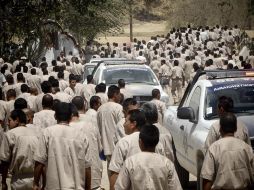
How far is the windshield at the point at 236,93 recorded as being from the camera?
10227 mm

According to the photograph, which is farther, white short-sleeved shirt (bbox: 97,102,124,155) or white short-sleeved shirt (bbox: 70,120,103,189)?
white short-sleeved shirt (bbox: 97,102,124,155)

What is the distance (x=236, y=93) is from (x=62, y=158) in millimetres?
3946

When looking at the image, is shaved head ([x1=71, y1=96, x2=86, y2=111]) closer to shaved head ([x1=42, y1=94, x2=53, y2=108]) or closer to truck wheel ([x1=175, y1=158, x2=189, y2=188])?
shaved head ([x1=42, y1=94, x2=53, y2=108])

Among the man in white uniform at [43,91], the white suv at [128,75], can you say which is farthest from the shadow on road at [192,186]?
the white suv at [128,75]

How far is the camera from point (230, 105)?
8.68 metres

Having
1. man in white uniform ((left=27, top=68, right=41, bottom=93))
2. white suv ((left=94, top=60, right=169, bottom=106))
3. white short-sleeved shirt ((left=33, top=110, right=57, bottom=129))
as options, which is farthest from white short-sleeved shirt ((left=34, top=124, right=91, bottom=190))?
man in white uniform ((left=27, top=68, right=41, bottom=93))

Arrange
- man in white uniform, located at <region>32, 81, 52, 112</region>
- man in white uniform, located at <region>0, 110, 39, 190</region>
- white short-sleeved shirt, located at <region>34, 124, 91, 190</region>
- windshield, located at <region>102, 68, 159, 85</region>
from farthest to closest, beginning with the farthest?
windshield, located at <region>102, 68, 159, 85</region>
man in white uniform, located at <region>32, 81, 52, 112</region>
man in white uniform, located at <region>0, 110, 39, 190</region>
white short-sleeved shirt, located at <region>34, 124, 91, 190</region>

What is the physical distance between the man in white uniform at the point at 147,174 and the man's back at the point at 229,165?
35.0 inches

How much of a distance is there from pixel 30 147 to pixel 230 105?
2.53 meters

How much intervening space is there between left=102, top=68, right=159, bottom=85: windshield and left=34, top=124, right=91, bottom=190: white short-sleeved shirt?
1016 cm

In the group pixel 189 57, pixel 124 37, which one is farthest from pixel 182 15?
pixel 189 57

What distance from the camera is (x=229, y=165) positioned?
6.96 metres

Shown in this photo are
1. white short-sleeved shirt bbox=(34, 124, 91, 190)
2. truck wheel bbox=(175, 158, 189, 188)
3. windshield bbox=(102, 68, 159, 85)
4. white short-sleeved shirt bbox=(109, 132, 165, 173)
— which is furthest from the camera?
windshield bbox=(102, 68, 159, 85)

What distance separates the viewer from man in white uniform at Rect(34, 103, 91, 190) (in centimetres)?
739
